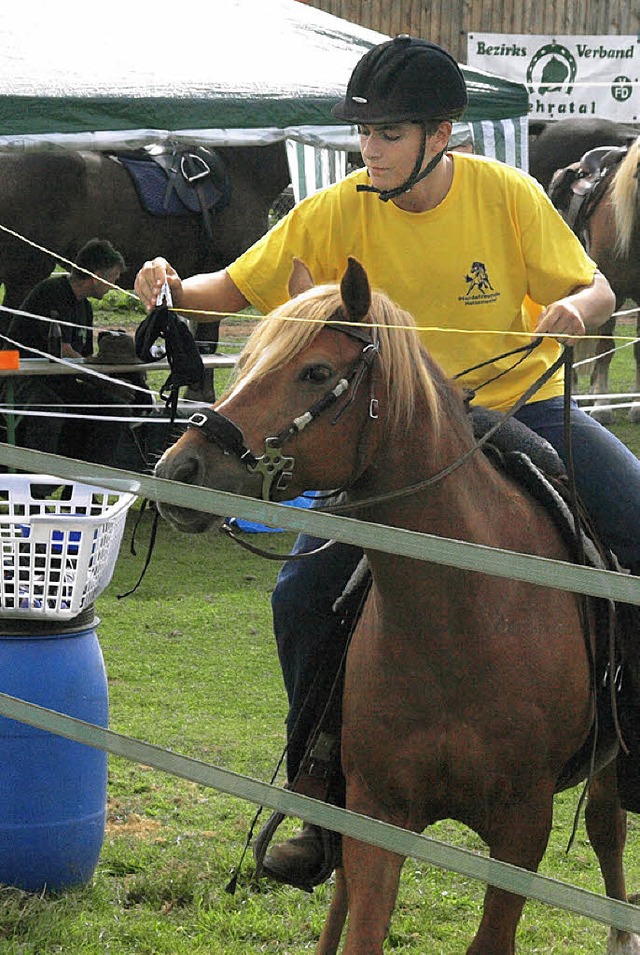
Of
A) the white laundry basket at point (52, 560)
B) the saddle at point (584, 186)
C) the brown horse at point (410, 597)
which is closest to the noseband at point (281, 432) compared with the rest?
the brown horse at point (410, 597)

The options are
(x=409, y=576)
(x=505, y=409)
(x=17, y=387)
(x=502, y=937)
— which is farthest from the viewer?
(x=17, y=387)

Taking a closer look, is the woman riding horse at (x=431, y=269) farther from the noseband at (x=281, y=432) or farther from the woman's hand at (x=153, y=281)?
the noseband at (x=281, y=432)

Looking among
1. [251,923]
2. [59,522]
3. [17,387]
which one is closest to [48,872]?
[251,923]

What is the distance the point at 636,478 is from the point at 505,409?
1.13 feet

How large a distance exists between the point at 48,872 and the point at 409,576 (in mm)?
1761

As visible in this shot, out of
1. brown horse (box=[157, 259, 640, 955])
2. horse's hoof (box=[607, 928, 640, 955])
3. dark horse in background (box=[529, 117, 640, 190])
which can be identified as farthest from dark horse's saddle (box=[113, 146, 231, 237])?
brown horse (box=[157, 259, 640, 955])

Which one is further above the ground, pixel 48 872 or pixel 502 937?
pixel 502 937

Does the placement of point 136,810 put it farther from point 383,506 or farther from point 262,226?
point 262,226

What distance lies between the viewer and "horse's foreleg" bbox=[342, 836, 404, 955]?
106 inches

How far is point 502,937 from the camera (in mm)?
2893

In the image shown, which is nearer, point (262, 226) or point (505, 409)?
point (505, 409)

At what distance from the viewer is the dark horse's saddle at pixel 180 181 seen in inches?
382

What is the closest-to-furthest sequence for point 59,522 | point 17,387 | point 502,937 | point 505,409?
1. point 502,937
2. point 505,409
3. point 59,522
4. point 17,387

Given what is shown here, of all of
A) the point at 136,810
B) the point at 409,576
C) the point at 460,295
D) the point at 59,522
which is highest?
the point at 460,295
